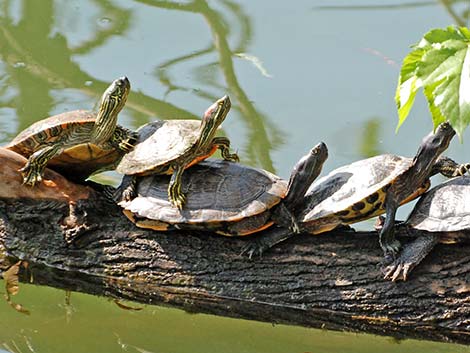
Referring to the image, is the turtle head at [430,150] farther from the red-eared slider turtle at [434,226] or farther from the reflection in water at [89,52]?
the reflection in water at [89,52]

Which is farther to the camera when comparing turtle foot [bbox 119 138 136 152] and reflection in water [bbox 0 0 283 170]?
reflection in water [bbox 0 0 283 170]

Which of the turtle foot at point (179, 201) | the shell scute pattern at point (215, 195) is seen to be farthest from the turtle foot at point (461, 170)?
the turtle foot at point (179, 201)

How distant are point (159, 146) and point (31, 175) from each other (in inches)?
21.1

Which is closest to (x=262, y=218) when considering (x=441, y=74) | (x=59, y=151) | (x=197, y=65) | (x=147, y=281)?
(x=147, y=281)

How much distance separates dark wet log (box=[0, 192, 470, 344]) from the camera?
325 centimetres

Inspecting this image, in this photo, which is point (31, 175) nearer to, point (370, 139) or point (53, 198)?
point (53, 198)

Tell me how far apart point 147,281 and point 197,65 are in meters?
2.70

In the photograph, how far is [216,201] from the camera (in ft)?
11.5

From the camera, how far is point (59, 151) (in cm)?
370

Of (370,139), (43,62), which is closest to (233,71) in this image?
(370,139)

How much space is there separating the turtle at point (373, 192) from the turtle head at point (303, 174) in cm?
3

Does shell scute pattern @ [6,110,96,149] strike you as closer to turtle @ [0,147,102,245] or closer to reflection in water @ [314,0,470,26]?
turtle @ [0,147,102,245]

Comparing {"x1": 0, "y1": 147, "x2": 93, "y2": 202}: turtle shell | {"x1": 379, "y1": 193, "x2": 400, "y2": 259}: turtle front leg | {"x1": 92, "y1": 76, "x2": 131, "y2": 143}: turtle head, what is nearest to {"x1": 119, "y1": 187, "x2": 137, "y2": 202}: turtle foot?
{"x1": 0, "y1": 147, "x2": 93, "y2": 202}: turtle shell

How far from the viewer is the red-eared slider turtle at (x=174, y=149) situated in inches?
140
